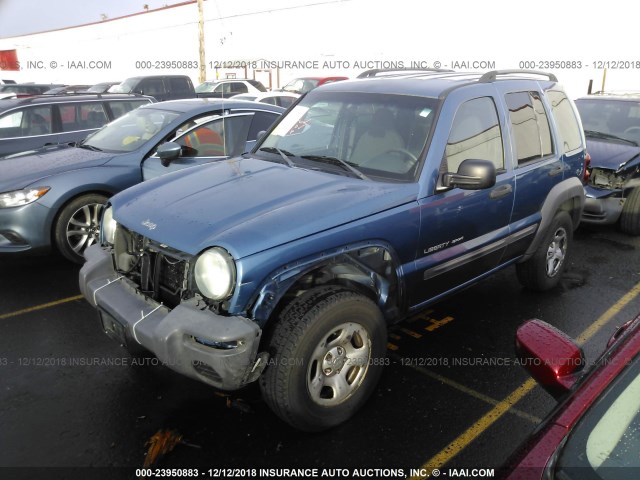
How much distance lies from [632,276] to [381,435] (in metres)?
3.88

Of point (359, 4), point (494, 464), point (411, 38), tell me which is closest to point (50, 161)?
point (494, 464)

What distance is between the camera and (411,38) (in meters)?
25.0

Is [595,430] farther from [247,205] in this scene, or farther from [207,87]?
[207,87]

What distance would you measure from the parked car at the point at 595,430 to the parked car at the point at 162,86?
1611 cm

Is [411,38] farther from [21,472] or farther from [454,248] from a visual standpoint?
[21,472]

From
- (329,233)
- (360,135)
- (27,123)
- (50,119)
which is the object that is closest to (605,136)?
(360,135)

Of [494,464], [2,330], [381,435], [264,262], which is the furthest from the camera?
[2,330]

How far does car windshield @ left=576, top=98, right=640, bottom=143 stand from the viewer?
7406mm

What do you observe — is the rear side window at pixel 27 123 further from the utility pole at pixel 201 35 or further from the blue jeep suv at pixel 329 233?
the utility pole at pixel 201 35

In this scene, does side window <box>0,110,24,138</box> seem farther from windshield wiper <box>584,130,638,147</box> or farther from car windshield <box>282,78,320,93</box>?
car windshield <box>282,78,320,93</box>

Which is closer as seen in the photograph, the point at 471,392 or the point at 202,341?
the point at 202,341

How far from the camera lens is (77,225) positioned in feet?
17.6

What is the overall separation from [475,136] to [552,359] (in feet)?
7.14

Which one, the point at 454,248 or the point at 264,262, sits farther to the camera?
the point at 454,248
